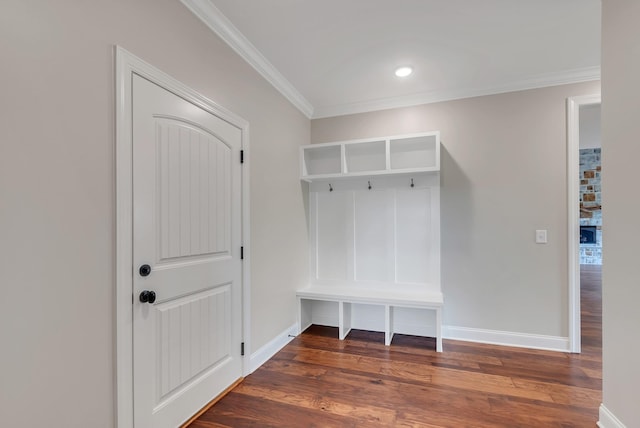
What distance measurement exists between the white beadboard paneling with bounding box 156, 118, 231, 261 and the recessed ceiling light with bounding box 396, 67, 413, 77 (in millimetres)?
1744

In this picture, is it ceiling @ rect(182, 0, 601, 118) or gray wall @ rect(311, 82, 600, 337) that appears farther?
gray wall @ rect(311, 82, 600, 337)

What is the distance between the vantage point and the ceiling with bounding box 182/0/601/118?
1.96 meters

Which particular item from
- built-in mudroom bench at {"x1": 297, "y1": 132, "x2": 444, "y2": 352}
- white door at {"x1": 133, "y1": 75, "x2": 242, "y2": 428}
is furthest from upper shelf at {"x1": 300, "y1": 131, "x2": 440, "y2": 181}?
white door at {"x1": 133, "y1": 75, "x2": 242, "y2": 428}

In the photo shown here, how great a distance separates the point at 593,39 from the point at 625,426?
2618mm

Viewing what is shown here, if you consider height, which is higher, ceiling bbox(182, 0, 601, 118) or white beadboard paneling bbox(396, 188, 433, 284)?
ceiling bbox(182, 0, 601, 118)

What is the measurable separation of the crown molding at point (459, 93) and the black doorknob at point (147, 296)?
9.20 ft

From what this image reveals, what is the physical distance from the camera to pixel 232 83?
7.39 ft

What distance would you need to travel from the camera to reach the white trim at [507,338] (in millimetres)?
2803

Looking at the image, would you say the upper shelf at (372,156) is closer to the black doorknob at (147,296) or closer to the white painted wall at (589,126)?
the white painted wall at (589,126)

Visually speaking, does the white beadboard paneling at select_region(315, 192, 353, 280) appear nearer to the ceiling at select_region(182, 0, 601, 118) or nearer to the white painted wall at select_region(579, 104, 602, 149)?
the ceiling at select_region(182, 0, 601, 118)

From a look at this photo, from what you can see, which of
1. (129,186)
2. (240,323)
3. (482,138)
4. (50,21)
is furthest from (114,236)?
(482,138)

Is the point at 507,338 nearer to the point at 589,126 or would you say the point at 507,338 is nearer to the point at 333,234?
the point at 333,234

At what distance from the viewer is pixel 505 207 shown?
296cm

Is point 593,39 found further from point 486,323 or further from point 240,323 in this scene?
point 240,323
